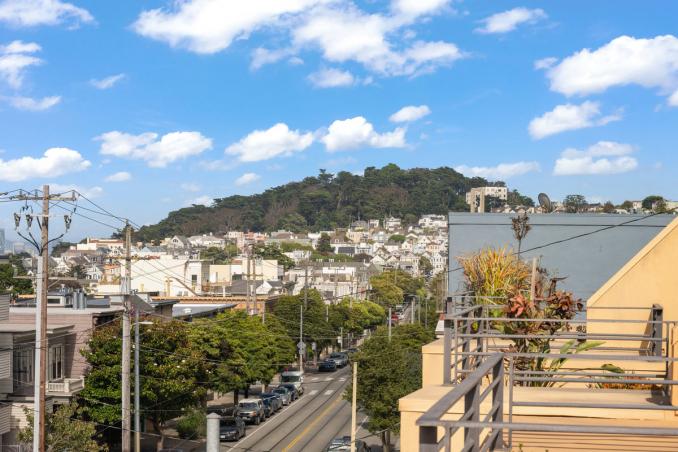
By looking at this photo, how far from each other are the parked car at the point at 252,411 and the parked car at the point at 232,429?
2209 millimetres

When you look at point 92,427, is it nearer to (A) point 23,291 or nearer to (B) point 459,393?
(B) point 459,393

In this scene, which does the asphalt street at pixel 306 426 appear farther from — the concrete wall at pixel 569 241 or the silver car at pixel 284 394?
the concrete wall at pixel 569 241

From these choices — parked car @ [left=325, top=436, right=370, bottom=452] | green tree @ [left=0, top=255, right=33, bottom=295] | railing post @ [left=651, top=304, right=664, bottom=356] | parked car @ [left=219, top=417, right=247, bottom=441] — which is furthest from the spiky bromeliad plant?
green tree @ [left=0, top=255, right=33, bottom=295]

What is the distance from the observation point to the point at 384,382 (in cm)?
4016

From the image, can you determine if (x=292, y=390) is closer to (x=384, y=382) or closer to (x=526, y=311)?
(x=384, y=382)

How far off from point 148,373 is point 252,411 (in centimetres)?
1106

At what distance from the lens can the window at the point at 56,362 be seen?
35.8m

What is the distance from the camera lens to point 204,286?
10075 cm

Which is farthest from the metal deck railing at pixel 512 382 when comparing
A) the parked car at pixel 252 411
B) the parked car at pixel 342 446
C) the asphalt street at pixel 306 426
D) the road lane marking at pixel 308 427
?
the parked car at pixel 252 411

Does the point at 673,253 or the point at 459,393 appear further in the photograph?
the point at 673,253

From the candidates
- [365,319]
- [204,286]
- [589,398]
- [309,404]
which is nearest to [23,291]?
[204,286]

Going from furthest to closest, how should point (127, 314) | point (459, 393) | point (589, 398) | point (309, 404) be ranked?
1. point (309, 404)
2. point (127, 314)
3. point (589, 398)
4. point (459, 393)

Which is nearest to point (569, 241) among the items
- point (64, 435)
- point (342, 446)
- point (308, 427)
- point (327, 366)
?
point (342, 446)

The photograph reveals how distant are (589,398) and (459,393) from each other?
5877 millimetres
